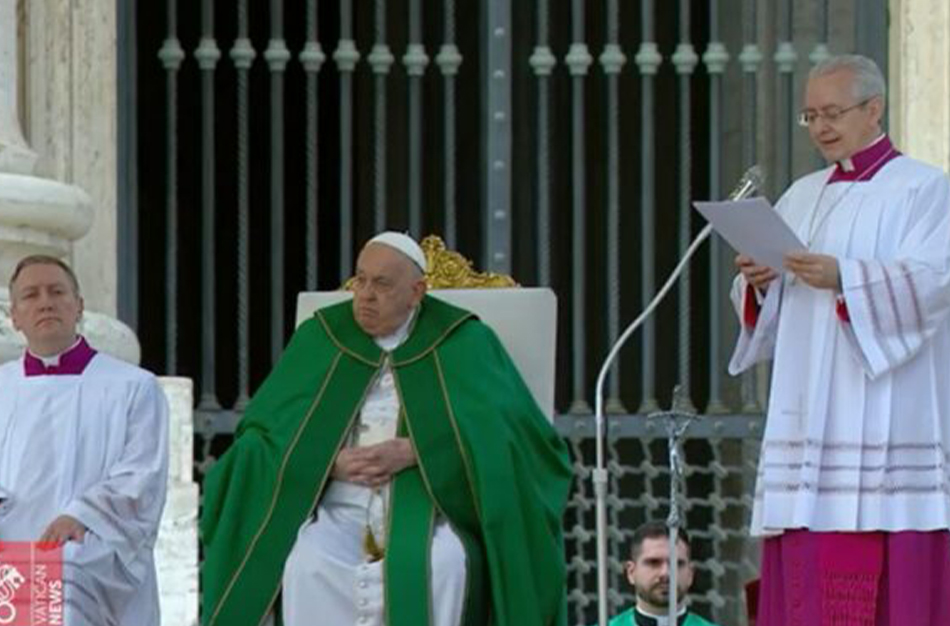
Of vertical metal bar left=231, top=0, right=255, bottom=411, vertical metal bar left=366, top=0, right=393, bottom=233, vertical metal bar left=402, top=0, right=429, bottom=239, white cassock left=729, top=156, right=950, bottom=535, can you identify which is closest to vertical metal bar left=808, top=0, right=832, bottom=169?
vertical metal bar left=402, top=0, right=429, bottom=239

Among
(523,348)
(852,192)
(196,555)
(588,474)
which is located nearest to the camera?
(852,192)

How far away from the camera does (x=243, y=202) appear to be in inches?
518

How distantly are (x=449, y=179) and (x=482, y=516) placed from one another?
8.84 ft

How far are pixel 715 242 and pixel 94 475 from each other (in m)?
3.30

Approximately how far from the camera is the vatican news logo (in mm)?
10484

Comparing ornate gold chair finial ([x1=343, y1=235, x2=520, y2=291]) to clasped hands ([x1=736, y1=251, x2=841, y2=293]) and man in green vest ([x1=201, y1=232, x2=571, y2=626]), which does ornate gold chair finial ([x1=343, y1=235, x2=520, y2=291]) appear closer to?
man in green vest ([x1=201, y1=232, x2=571, y2=626])

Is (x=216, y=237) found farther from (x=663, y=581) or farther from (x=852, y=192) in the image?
(x=852, y=192)

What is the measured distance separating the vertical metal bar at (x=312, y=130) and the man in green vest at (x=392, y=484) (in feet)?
7.38

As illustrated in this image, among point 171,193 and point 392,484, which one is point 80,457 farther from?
point 171,193

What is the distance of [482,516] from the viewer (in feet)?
34.8

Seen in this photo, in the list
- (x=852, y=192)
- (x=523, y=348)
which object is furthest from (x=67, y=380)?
(x=852, y=192)

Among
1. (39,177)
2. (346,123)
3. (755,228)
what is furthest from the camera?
(346,123)

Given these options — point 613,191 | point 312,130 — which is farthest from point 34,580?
point 613,191

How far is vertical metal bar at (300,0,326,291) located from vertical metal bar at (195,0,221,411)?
307mm
